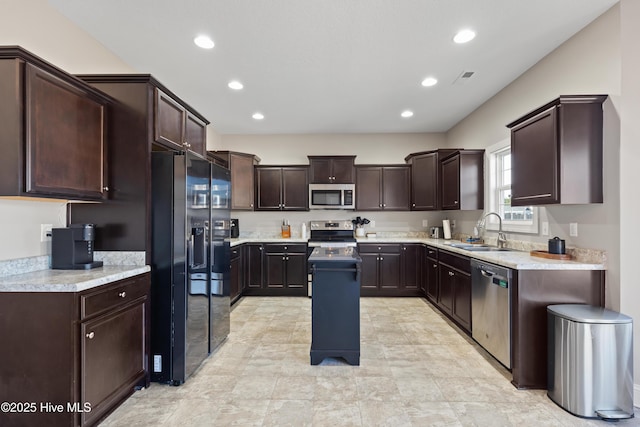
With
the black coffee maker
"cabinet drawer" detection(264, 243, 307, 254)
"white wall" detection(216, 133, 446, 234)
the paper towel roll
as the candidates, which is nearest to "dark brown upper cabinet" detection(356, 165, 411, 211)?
"white wall" detection(216, 133, 446, 234)

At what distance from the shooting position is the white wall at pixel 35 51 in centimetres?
197

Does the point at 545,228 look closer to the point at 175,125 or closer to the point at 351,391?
the point at 351,391

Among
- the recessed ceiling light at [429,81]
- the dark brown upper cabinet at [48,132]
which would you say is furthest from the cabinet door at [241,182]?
the recessed ceiling light at [429,81]

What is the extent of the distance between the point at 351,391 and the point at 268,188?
3748mm

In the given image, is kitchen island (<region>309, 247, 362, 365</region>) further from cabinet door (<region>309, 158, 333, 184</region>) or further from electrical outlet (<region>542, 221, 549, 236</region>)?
cabinet door (<region>309, 158, 333, 184</region>)

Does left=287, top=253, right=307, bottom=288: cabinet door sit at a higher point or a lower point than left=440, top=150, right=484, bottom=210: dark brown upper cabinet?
lower

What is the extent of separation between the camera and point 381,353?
9.64 feet

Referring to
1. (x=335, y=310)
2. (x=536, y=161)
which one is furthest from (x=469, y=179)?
(x=335, y=310)

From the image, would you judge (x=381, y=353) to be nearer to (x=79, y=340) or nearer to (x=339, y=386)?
(x=339, y=386)

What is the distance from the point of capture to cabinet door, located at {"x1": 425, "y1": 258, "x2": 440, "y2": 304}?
4.29m

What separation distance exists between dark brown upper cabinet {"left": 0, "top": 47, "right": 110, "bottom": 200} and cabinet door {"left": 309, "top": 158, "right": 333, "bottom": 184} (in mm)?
3346

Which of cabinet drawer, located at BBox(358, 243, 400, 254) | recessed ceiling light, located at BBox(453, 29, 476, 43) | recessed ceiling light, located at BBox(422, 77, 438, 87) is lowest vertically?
cabinet drawer, located at BBox(358, 243, 400, 254)

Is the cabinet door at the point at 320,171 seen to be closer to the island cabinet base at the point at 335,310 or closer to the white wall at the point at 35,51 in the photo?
the island cabinet base at the point at 335,310

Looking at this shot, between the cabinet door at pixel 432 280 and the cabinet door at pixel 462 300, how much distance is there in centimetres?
62
